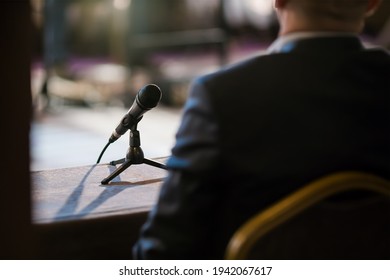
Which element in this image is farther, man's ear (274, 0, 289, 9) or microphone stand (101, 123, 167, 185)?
microphone stand (101, 123, 167, 185)

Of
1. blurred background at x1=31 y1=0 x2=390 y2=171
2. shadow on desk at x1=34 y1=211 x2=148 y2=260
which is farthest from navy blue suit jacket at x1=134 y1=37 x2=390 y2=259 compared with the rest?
blurred background at x1=31 y1=0 x2=390 y2=171

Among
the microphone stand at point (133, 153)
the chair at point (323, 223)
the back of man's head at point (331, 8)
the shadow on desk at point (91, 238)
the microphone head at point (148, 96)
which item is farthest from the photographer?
the microphone stand at point (133, 153)

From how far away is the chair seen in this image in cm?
76

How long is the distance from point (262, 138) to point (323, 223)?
135mm

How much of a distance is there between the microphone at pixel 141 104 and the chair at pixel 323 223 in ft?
1.54

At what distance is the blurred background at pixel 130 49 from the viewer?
5152mm

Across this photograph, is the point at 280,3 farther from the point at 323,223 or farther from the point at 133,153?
the point at 133,153

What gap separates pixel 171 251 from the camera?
0.85 m

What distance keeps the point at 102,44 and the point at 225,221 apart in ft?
19.2

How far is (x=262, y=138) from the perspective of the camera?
2.67 ft

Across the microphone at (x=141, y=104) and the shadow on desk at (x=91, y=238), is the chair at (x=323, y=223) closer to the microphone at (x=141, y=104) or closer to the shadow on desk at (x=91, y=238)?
the shadow on desk at (x=91, y=238)

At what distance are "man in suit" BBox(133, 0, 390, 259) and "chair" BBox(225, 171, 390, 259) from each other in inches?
1.7

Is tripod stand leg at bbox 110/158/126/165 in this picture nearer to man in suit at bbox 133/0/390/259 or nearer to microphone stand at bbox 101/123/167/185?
microphone stand at bbox 101/123/167/185

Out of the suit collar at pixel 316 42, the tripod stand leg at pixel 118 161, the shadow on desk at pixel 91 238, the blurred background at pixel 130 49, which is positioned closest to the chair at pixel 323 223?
the suit collar at pixel 316 42
